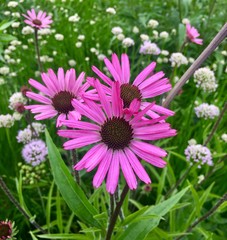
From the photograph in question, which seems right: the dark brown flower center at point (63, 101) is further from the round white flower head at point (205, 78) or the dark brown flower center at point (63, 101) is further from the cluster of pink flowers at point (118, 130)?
the round white flower head at point (205, 78)

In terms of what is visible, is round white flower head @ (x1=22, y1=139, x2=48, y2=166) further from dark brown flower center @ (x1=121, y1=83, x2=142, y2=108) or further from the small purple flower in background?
dark brown flower center @ (x1=121, y1=83, x2=142, y2=108)

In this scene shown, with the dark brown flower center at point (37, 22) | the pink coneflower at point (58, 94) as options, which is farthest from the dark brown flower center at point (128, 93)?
the dark brown flower center at point (37, 22)

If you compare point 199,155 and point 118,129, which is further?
point 199,155

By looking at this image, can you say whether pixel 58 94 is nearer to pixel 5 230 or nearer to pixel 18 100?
pixel 5 230

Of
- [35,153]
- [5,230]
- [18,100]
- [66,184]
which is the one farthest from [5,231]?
[18,100]

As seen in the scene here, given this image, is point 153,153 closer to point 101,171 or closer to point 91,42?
point 101,171

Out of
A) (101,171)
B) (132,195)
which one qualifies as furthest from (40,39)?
→ (101,171)
